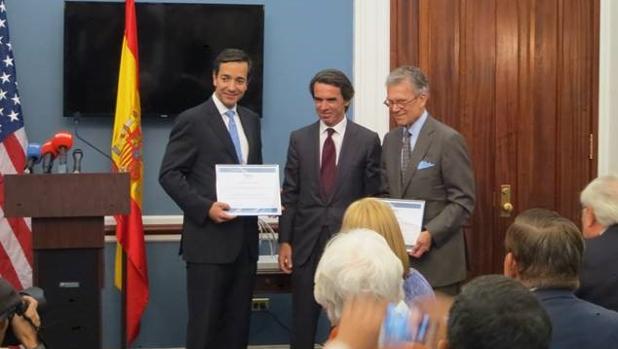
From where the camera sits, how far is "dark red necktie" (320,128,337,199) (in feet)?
12.5

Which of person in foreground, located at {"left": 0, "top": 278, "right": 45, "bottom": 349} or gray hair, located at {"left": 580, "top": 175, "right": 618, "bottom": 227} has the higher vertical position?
gray hair, located at {"left": 580, "top": 175, "right": 618, "bottom": 227}

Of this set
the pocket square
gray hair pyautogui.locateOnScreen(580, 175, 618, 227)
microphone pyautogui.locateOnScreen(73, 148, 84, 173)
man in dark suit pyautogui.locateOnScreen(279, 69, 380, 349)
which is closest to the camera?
gray hair pyautogui.locateOnScreen(580, 175, 618, 227)

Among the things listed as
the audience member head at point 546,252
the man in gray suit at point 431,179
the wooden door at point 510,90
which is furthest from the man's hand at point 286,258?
the audience member head at point 546,252

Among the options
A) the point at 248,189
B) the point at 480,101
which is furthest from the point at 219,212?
the point at 480,101

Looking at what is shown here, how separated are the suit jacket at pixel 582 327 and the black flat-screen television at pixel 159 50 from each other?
120 inches

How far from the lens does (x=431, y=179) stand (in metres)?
3.66

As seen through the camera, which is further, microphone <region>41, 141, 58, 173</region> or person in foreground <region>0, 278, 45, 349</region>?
microphone <region>41, 141, 58, 173</region>

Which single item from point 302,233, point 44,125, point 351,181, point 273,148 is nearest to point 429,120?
point 351,181

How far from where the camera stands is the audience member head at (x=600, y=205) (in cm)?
299

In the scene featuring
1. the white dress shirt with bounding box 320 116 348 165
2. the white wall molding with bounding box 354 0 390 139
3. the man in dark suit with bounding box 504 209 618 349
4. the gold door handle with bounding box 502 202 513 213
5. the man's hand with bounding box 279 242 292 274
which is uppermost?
the white wall molding with bounding box 354 0 390 139

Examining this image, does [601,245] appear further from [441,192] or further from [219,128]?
[219,128]

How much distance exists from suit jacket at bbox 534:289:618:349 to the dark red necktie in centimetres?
184

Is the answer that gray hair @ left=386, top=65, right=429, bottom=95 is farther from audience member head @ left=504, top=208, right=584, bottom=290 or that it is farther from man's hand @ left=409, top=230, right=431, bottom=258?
audience member head @ left=504, top=208, right=584, bottom=290

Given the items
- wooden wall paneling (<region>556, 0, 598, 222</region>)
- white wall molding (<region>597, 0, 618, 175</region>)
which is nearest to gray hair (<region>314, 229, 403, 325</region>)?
wooden wall paneling (<region>556, 0, 598, 222</region>)
